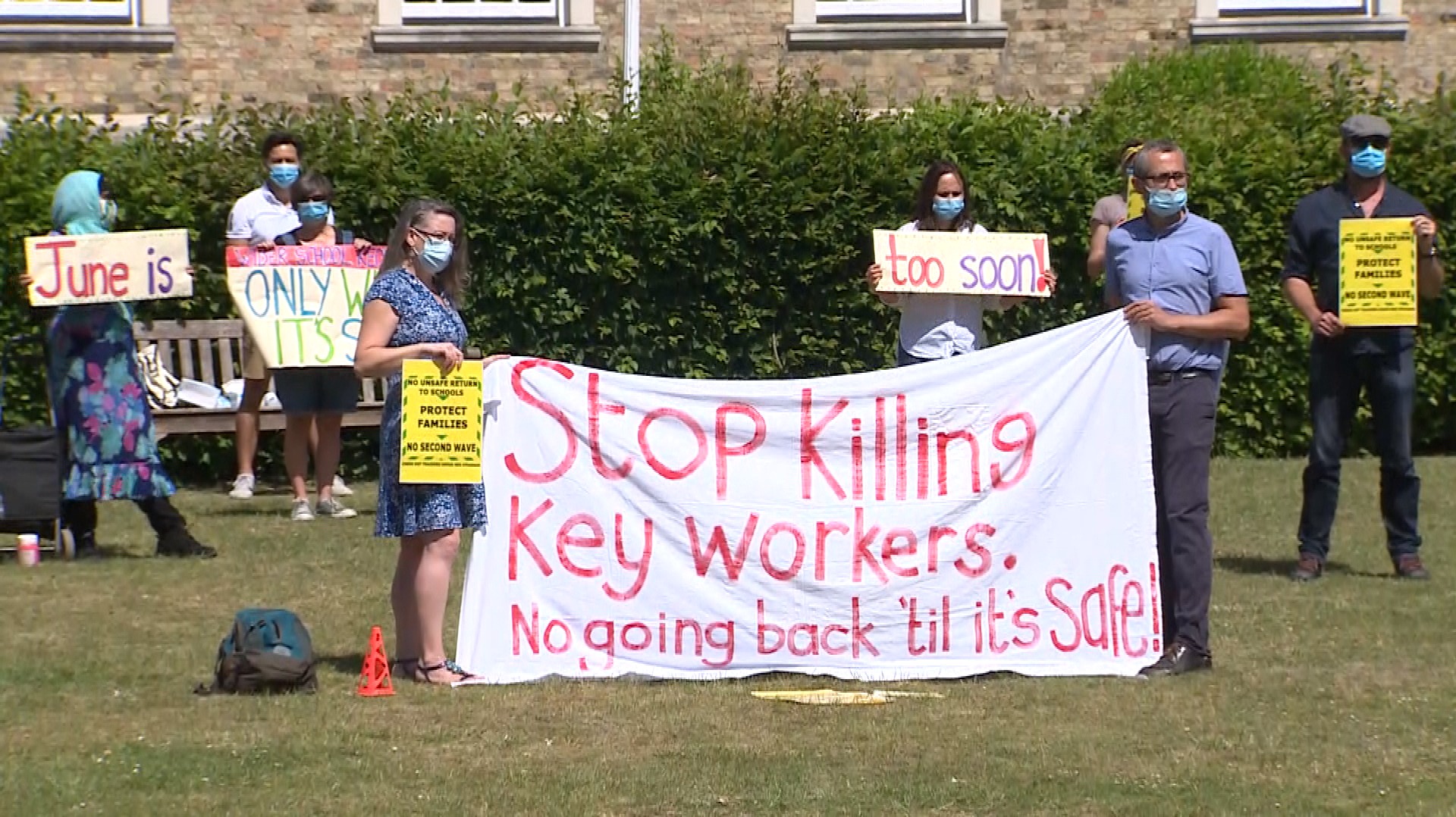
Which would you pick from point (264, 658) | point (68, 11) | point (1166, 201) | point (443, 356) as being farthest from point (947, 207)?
point (68, 11)

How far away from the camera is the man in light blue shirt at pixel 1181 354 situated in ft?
28.8

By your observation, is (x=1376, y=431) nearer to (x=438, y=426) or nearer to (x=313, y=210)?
(x=438, y=426)

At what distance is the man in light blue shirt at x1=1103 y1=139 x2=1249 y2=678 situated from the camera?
8.77m

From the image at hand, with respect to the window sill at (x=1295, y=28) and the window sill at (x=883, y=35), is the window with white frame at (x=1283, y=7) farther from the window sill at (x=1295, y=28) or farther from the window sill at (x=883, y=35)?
the window sill at (x=883, y=35)

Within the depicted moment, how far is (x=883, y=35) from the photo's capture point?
25047 millimetres

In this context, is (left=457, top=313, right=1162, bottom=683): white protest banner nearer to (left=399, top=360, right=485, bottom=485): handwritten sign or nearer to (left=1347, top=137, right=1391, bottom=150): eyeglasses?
(left=399, top=360, right=485, bottom=485): handwritten sign

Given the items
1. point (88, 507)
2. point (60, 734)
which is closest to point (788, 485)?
point (60, 734)

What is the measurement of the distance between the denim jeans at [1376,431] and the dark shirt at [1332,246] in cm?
7

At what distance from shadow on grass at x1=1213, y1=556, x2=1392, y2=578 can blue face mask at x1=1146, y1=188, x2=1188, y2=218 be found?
318cm

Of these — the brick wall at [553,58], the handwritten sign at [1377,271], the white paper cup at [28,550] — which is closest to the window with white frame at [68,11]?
the brick wall at [553,58]

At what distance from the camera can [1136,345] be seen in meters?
8.91

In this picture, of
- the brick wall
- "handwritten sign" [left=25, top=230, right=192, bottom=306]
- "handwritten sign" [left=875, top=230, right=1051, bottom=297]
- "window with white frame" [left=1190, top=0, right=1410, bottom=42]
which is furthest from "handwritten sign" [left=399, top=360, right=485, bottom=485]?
"window with white frame" [left=1190, top=0, right=1410, bottom=42]

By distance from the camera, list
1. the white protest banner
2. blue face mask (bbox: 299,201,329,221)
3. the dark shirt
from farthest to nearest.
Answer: blue face mask (bbox: 299,201,329,221) < the dark shirt < the white protest banner

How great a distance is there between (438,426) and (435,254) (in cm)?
65
